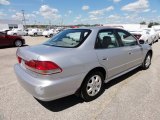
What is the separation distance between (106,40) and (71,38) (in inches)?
32.9

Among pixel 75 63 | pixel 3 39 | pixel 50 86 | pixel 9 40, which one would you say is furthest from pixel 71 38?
pixel 9 40

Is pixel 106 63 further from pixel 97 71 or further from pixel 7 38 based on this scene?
pixel 7 38

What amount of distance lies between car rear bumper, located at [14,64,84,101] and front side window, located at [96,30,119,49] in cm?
94

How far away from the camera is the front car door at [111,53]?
3.75 meters

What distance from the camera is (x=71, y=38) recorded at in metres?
3.93

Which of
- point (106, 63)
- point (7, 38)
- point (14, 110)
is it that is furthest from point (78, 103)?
point (7, 38)

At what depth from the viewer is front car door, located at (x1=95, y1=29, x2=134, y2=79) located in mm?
3752

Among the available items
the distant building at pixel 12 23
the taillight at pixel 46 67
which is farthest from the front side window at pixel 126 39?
the distant building at pixel 12 23

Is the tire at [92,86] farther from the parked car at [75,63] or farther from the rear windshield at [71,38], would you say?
the rear windshield at [71,38]

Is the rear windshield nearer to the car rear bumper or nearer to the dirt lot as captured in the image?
the car rear bumper

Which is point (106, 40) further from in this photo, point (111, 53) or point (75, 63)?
point (75, 63)

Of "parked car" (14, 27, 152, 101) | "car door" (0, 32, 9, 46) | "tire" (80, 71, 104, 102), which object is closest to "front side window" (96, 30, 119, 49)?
"parked car" (14, 27, 152, 101)

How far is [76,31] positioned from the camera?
4.12 metres

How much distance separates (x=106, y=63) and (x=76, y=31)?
1.08 m
